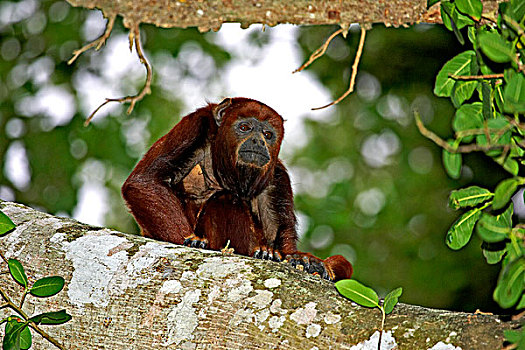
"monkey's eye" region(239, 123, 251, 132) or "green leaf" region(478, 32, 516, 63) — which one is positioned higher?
"monkey's eye" region(239, 123, 251, 132)

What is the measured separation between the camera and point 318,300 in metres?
2.79

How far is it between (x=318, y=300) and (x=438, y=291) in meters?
8.05

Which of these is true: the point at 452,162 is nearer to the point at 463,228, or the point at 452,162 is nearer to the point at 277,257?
the point at 463,228

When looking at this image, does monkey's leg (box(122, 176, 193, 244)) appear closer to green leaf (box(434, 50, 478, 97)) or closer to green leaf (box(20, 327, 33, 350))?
green leaf (box(20, 327, 33, 350))

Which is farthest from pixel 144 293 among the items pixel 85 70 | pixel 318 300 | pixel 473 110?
pixel 85 70

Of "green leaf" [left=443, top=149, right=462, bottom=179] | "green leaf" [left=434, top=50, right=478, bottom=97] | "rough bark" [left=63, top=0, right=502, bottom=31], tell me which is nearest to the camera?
"green leaf" [left=443, top=149, right=462, bottom=179]

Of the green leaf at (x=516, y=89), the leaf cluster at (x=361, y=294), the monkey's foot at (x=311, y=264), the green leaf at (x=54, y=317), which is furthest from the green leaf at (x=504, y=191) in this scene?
the monkey's foot at (x=311, y=264)

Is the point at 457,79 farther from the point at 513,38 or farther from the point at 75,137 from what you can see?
the point at 75,137

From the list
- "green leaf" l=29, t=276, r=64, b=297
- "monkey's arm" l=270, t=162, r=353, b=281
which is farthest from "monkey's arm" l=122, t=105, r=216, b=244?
"green leaf" l=29, t=276, r=64, b=297

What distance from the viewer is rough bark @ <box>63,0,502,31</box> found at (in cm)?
329

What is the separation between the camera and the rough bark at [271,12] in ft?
10.8

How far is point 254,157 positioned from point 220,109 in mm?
538

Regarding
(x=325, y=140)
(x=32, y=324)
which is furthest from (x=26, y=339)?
(x=325, y=140)

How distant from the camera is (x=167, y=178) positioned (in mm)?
5004
